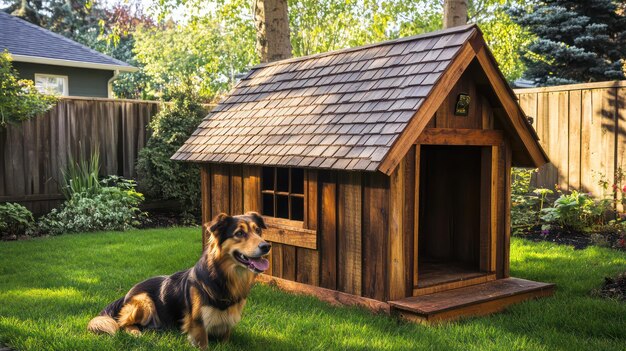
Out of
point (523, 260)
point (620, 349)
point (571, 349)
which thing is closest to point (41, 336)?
point (571, 349)

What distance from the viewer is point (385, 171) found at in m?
5.21

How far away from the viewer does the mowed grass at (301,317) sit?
471 centimetres

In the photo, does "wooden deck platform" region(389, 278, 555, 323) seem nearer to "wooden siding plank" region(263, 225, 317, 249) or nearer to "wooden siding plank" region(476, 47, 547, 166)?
"wooden siding plank" region(263, 225, 317, 249)

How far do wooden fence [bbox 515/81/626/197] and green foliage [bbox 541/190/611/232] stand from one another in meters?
0.32

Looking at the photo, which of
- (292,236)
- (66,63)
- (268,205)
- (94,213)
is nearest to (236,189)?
(268,205)

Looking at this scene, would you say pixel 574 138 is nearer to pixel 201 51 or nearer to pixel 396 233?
pixel 396 233

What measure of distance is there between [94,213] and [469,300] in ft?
23.4

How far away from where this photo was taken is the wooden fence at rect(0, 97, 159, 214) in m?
11.0

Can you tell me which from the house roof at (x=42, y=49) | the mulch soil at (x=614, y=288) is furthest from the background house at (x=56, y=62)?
the mulch soil at (x=614, y=288)

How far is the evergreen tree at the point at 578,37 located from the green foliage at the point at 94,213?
887cm

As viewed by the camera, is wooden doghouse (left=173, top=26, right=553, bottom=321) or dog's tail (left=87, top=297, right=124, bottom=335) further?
wooden doghouse (left=173, top=26, right=553, bottom=321)

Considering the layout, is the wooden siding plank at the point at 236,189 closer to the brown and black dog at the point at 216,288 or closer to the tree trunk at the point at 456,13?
the brown and black dog at the point at 216,288

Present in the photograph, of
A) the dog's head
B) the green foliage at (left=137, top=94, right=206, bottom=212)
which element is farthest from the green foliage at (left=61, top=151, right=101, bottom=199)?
the dog's head

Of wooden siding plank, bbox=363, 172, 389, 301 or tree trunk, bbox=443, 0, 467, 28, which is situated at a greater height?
tree trunk, bbox=443, 0, 467, 28
